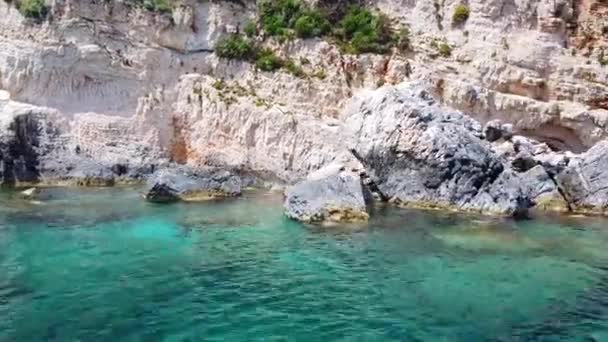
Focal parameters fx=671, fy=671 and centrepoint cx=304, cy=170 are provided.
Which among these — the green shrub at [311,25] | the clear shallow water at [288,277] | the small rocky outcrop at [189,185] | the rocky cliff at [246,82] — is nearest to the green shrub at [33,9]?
the rocky cliff at [246,82]

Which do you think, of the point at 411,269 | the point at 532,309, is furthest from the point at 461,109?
the point at 532,309

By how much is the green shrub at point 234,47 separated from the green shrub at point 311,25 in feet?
7.58

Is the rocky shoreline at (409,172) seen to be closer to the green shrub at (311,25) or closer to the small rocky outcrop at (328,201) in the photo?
the small rocky outcrop at (328,201)

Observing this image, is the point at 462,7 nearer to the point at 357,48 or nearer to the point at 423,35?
the point at 423,35

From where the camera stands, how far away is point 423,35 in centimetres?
3025

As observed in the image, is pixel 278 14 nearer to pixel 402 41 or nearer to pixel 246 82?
pixel 246 82

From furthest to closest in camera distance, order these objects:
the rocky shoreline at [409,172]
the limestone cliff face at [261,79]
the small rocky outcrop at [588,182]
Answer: the limestone cliff face at [261,79] < the small rocky outcrop at [588,182] < the rocky shoreline at [409,172]

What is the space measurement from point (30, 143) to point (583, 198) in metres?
21.3

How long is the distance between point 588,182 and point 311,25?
1353cm

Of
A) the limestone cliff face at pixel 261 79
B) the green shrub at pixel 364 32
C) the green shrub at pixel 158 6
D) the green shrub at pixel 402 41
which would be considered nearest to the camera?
the limestone cliff face at pixel 261 79

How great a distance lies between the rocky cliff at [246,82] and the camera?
28047mm

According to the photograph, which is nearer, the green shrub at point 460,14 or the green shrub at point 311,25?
the green shrub at point 460,14

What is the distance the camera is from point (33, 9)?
28.9 m

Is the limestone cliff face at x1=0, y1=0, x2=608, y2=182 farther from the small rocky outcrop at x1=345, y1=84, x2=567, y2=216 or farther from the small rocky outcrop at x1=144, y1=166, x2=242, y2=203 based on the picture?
the small rocky outcrop at x1=345, y1=84, x2=567, y2=216
